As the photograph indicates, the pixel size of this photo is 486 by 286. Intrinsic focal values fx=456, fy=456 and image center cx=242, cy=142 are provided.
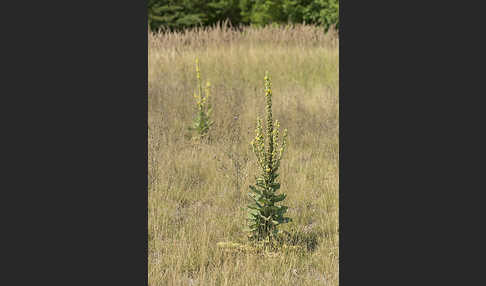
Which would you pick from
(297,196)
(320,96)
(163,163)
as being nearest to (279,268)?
(297,196)

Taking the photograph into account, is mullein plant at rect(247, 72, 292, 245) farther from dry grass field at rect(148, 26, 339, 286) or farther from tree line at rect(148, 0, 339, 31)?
tree line at rect(148, 0, 339, 31)

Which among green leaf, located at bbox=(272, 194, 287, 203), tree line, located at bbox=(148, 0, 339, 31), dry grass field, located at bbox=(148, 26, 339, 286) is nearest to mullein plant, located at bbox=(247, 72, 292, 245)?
green leaf, located at bbox=(272, 194, 287, 203)

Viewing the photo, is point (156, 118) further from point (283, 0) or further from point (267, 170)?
point (283, 0)

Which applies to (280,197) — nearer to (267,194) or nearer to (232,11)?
(267,194)

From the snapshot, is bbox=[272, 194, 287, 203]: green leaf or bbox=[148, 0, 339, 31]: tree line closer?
bbox=[272, 194, 287, 203]: green leaf

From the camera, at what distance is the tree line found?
18781 millimetres

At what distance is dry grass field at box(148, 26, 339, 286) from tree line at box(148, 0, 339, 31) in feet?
30.6

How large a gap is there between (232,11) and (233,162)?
1753 cm

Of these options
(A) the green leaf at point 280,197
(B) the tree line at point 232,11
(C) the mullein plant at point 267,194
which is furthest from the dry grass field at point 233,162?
(B) the tree line at point 232,11

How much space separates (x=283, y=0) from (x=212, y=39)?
32.8 feet

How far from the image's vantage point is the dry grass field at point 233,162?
10.0 feet

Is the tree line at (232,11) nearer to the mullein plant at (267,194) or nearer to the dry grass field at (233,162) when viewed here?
the dry grass field at (233,162)

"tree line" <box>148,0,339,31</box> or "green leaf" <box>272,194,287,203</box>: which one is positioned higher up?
"tree line" <box>148,0,339,31</box>

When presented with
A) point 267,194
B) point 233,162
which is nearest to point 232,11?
point 233,162
